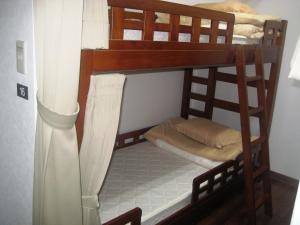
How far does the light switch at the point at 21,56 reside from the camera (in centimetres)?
130

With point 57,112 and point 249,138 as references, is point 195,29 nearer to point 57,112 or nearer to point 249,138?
point 249,138

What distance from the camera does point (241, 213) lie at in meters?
2.45

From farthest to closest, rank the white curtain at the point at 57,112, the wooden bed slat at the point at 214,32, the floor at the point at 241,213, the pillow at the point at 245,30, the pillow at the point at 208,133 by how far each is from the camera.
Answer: the pillow at the point at 208,133
the floor at the point at 241,213
the pillow at the point at 245,30
the wooden bed slat at the point at 214,32
the white curtain at the point at 57,112

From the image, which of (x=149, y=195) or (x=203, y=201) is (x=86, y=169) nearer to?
(x=149, y=195)

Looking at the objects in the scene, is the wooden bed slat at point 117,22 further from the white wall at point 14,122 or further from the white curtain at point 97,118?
the white wall at point 14,122

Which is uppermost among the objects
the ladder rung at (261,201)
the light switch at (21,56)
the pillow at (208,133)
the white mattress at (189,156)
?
the light switch at (21,56)

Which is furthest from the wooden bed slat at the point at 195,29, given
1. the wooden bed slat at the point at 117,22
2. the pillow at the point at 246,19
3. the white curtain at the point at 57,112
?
the white curtain at the point at 57,112

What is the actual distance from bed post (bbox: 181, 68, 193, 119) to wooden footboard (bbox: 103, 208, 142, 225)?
188 centimetres

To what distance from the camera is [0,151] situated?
1662 mm

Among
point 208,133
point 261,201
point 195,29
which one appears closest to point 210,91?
point 208,133

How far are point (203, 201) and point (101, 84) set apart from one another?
4.19ft

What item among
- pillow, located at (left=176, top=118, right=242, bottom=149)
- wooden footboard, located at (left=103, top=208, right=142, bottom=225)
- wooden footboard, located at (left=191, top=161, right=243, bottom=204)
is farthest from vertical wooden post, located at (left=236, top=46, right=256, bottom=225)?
wooden footboard, located at (left=103, top=208, right=142, bottom=225)

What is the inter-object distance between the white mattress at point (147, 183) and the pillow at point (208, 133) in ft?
0.90

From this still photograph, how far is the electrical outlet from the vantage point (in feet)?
4.45
